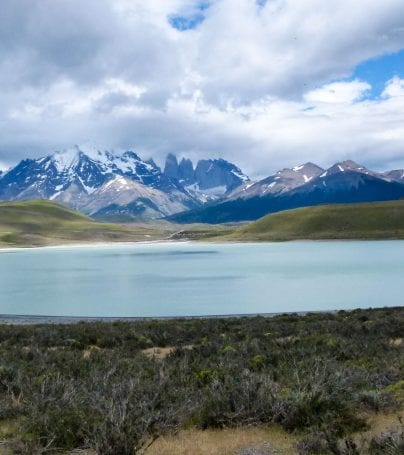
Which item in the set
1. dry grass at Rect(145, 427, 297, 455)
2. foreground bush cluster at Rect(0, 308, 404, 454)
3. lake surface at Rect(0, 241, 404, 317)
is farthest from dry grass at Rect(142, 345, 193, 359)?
lake surface at Rect(0, 241, 404, 317)

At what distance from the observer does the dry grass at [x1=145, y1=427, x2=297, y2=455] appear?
8875mm

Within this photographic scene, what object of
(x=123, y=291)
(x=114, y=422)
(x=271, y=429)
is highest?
(x=114, y=422)

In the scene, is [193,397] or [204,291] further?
[204,291]

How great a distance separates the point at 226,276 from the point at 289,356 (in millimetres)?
62506

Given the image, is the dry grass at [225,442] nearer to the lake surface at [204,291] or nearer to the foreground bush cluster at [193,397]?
the foreground bush cluster at [193,397]

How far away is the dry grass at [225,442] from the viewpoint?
29.1 ft

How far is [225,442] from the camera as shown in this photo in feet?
30.6

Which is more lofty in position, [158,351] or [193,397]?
[193,397]

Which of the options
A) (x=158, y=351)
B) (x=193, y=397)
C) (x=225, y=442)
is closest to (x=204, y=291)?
(x=158, y=351)

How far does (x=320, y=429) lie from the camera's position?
9.18 m

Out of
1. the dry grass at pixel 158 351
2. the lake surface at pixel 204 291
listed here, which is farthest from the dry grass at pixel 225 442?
the lake surface at pixel 204 291

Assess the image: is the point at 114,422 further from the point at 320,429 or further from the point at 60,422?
the point at 320,429

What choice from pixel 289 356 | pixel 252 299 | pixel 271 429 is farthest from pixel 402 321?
pixel 252 299

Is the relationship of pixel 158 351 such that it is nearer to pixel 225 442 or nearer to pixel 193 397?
pixel 193 397
